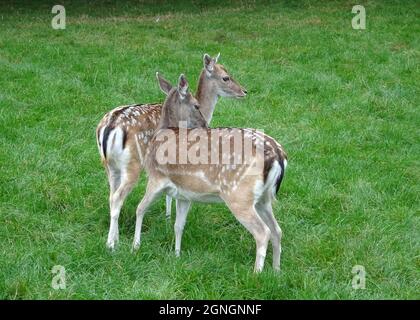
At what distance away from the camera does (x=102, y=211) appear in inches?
235

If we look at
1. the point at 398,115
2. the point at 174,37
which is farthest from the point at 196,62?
the point at 398,115

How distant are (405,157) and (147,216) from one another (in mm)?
3134

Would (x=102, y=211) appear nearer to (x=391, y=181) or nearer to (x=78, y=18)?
(x=391, y=181)

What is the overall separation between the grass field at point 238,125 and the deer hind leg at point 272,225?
5.4 inches

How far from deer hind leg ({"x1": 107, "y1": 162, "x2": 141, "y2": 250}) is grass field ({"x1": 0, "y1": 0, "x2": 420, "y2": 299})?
0.15 m

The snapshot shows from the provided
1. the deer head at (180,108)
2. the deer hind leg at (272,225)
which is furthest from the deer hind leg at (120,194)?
the deer hind leg at (272,225)

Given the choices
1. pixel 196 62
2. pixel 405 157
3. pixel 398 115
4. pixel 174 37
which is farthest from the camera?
pixel 174 37

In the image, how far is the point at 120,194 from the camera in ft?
17.7

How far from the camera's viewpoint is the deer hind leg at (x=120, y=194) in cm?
536

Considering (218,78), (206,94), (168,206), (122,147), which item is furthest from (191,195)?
(218,78)

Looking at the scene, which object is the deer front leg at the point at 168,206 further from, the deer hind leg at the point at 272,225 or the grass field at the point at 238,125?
the deer hind leg at the point at 272,225

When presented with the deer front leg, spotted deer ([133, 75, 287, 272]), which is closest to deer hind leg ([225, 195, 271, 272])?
spotted deer ([133, 75, 287, 272])

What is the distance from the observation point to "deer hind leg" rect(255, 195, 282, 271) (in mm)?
5086

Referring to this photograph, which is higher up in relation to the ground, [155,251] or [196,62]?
[196,62]
